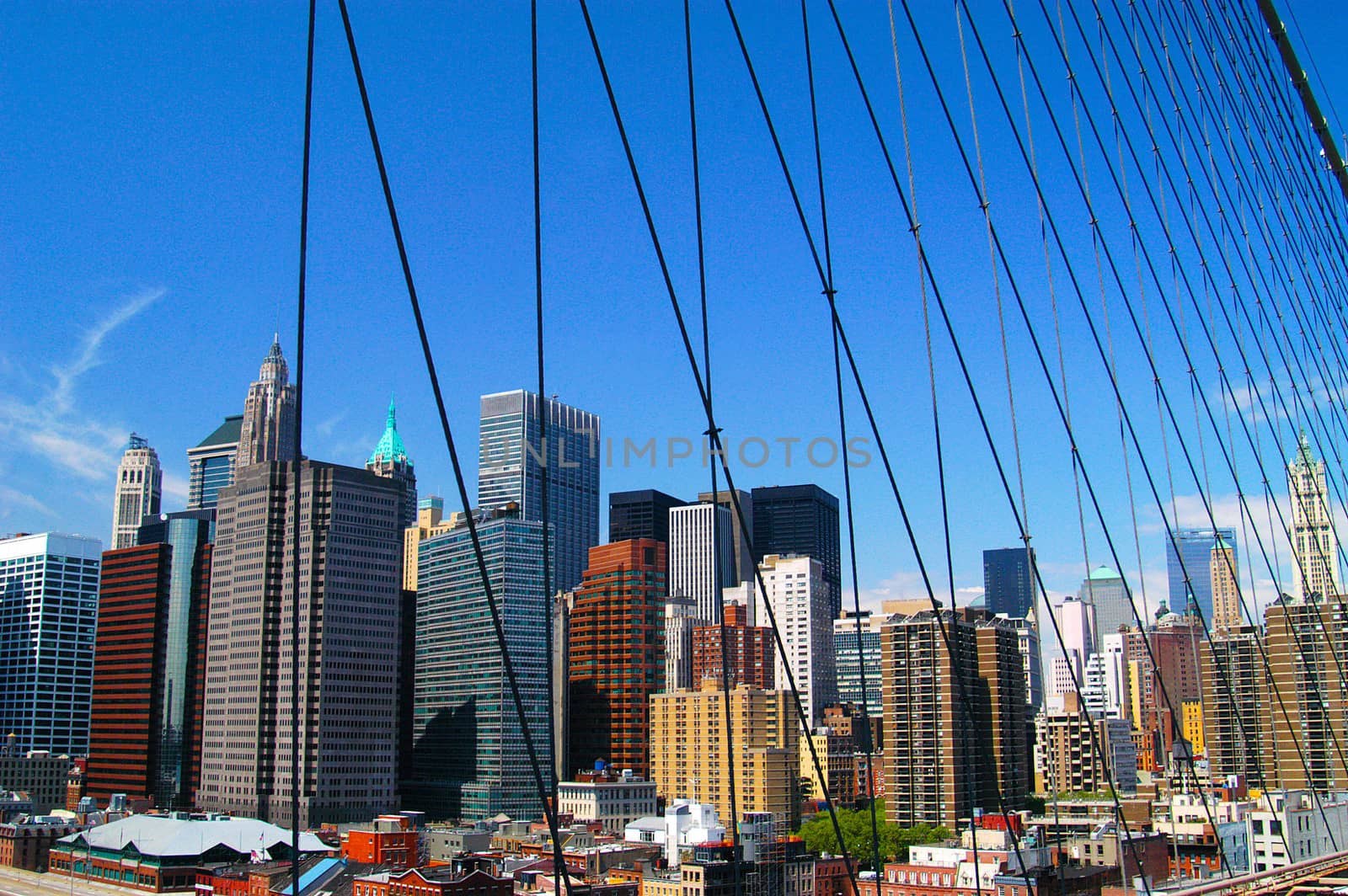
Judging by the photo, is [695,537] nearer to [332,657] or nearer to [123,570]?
[123,570]

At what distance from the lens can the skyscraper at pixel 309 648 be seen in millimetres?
41469

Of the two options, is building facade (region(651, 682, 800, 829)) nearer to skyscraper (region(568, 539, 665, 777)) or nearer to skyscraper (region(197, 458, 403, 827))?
skyscraper (region(568, 539, 665, 777))

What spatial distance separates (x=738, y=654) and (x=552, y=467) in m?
36.1

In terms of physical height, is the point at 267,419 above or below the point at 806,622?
above

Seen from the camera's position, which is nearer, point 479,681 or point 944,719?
point 944,719

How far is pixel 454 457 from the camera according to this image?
13.4 feet

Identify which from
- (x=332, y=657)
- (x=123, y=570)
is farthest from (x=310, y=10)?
(x=123, y=570)

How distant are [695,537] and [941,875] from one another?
189ft

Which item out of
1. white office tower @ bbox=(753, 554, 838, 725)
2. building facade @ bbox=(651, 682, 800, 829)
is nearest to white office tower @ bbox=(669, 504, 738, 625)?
white office tower @ bbox=(753, 554, 838, 725)

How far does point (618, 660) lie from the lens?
50750mm

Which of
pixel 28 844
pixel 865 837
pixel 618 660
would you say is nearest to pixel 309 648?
pixel 28 844

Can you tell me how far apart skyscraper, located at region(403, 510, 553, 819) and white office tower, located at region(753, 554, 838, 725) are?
21.0 m

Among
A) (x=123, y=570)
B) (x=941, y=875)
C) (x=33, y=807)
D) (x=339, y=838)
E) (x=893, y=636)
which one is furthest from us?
(x=123, y=570)

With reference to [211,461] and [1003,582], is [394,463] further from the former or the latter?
[1003,582]
